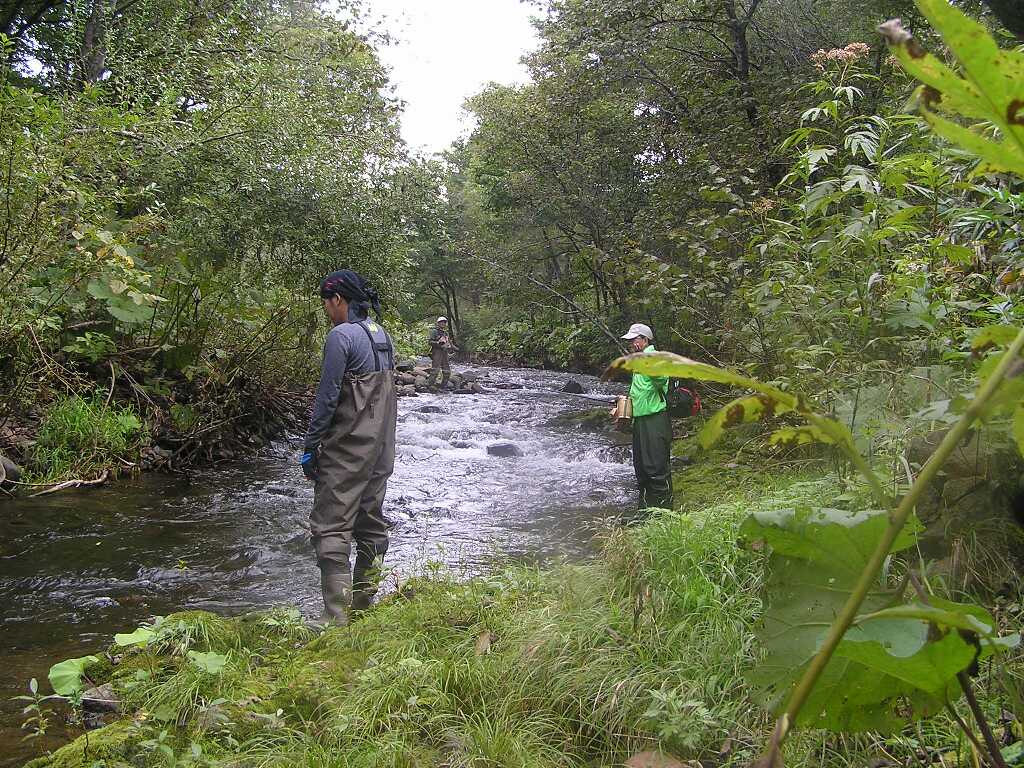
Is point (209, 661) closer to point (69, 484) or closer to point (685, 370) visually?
point (685, 370)

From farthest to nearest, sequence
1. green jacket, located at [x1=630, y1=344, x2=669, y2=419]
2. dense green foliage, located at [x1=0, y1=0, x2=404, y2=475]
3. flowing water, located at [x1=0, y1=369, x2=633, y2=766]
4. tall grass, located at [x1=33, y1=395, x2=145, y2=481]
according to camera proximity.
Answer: tall grass, located at [x1=33, y1=395, x2=145, y2=481] → dense green foliage, located at [x1=0, y1=0, x2=404, y2=475] → green jacket, located at [x1=630, y1=344, x2=669, y2=419] → flowing water, located at [x1=0, y1=369, x2=633, y2=766]

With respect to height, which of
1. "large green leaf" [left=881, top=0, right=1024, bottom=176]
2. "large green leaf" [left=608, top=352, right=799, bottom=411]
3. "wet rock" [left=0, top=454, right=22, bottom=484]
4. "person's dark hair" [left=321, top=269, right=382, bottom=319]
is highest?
"person's dark hair" [left=321, top=269, right=382, bottom=319]

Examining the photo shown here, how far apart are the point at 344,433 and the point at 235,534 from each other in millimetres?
2972

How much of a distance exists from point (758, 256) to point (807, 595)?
217 inches

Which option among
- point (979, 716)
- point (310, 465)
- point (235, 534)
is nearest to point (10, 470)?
point (235, 534)

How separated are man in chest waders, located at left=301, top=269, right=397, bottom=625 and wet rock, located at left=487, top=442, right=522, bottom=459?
21.5 ft

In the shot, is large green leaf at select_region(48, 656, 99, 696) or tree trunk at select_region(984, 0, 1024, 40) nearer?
tree trunk at select_region(984, 0, 1024, 40)

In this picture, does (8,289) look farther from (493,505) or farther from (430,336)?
(430,336)

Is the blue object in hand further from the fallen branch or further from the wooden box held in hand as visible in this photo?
the fallen branch

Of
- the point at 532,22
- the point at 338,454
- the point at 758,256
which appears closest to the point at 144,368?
the point at 338,454

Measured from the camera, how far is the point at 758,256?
6.36 meters

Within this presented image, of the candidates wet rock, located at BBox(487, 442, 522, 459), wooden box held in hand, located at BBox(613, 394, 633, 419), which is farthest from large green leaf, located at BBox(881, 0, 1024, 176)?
wet rock, located at BBox(487, 442, 522, 459)

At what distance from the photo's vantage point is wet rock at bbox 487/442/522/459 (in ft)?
38.4

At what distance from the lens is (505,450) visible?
38.9ft
